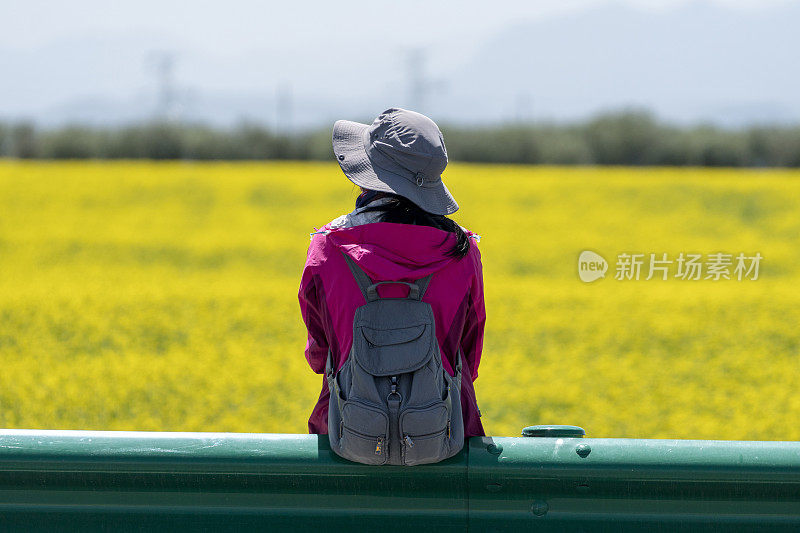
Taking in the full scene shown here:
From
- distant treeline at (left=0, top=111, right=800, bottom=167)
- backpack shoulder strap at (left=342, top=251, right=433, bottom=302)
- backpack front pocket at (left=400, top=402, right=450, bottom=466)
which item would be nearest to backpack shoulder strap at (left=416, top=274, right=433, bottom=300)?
backpack shoulder strap at (left=342, top=251, right=433, bottom=302)

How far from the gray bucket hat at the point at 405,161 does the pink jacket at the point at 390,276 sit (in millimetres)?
97

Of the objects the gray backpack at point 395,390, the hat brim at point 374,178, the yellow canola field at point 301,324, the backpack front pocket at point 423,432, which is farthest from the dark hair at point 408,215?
the yellow canola field at point 301,324

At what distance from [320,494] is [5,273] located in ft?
37.4

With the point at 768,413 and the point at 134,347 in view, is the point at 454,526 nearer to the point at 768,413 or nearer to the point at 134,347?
the point at 768,413

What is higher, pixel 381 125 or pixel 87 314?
pixel 381 125

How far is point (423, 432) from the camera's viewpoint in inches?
77.6

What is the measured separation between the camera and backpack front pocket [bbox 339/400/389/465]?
1971 millimetres

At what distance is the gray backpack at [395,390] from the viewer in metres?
1.97

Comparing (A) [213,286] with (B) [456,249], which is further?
(A) [213,286]

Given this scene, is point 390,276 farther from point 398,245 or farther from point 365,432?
point 365,432

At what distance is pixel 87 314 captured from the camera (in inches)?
360

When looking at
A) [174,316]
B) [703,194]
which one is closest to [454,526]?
[174,316]

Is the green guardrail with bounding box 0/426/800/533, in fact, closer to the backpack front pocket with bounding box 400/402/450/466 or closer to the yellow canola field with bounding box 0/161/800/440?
the backpack front pocket with bounding box 400/402/450/466

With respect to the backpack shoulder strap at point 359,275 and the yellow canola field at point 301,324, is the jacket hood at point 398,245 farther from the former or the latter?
the yellow canola field at point 301,324
